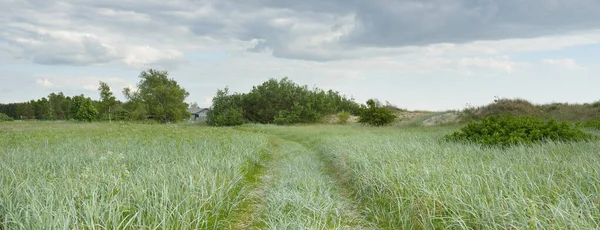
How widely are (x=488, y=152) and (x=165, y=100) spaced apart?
161 feet

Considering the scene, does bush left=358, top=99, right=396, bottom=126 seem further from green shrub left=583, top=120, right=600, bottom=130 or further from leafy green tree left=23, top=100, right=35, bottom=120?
leafy green tree left=23, top=100, right=35, bottom=120

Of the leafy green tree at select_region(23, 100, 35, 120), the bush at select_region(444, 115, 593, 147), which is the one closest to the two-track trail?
the bush at select_region(444, 115, 593, 147)

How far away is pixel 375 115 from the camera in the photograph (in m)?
34.2

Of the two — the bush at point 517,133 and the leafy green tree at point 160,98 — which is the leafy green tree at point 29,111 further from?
the bush at point 517,133

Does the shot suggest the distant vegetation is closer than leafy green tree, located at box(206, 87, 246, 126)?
Yes

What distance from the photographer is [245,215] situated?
6.90 meters

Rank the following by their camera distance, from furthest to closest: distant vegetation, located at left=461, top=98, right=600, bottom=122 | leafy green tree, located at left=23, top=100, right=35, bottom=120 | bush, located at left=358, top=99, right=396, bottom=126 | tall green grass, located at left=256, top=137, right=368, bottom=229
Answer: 1. leafy green tree, located at left=23, top=100, right=35, bottom=120
2. bush, located at left=358, top=99, right=396, bottom=126
3. distant vegetation, located at left=461, top=98, right=600, bottom=122
4. tall green grass, located at left=256, top=137, right=368, bottom=229

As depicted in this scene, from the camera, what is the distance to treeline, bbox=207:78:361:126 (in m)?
49.1

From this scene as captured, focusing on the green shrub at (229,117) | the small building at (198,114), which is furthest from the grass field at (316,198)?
the small building at (198,114)

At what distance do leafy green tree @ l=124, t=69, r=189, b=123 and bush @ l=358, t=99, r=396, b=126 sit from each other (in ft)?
92.8

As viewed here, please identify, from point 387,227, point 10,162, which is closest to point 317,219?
point 387,227

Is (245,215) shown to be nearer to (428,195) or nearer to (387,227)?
(387,227)

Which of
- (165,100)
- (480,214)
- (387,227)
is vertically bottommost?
(387,227)

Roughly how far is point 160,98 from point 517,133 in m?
48.4
